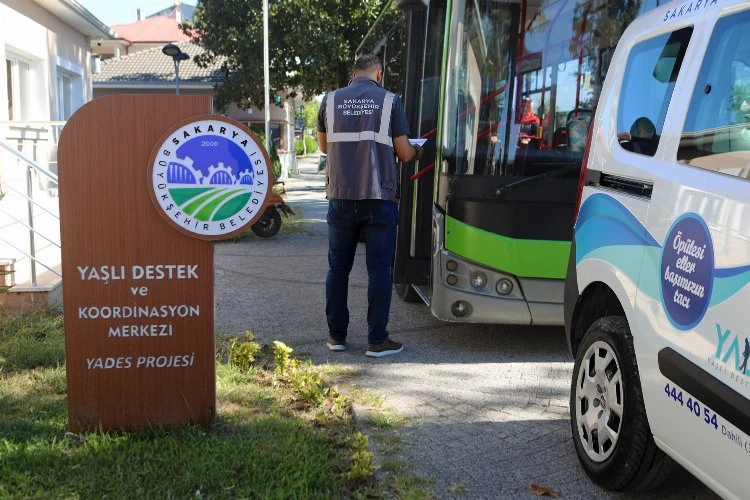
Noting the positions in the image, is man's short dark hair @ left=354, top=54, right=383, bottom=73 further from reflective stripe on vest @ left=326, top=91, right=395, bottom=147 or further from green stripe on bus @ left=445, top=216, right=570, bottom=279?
green stripe on bus @ left=445, top=216, right=570, bottom=279

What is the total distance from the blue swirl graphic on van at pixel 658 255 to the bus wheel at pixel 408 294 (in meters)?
3.61

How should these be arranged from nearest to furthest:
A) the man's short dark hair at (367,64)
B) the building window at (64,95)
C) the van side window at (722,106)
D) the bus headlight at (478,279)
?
the van side window at (722,106), the man's short dark hair at (367,64), the bus headlight at (478,279), the building window at (64,95)

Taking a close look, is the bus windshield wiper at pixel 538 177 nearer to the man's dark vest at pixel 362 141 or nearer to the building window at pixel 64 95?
the man's dark vest at pixel 362 141

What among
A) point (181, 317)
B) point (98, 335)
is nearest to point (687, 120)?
point (181, 317)

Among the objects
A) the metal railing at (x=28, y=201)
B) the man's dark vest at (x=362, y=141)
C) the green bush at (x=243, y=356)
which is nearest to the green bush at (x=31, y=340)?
the metal railing at (x=28, y=201)

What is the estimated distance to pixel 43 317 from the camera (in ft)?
20.1

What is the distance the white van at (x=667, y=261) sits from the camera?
99.1 inches

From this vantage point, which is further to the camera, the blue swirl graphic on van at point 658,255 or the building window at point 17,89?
the building window at point 17,89

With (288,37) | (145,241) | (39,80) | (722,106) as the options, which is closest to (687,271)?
Result: (722,106)

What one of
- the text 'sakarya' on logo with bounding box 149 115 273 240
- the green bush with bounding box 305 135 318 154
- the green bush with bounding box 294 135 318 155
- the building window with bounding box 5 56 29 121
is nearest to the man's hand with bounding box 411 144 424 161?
the text 'sakarya' on logo with bounding box 149 115 273 240

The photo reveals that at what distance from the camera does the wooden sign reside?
3746mm

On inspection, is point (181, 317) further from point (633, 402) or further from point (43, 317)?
point (43, 317)

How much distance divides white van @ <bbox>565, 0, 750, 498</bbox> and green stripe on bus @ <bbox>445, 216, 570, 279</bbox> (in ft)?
5.03

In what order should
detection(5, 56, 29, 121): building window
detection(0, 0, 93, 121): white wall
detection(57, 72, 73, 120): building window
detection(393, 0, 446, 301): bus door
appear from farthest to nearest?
detection(57, 72, 73, 120): building window → detection(5, 56, 29, 121): building window → detection(0, 0, 93, 121): white wall → detection(393, 0, 446, 301): bus door
